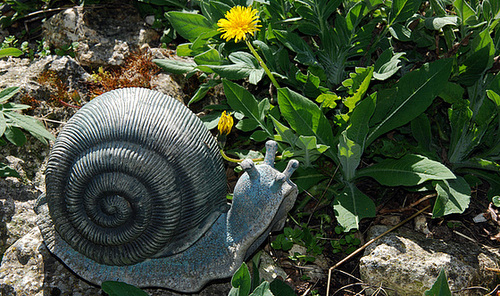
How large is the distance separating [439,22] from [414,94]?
49cm

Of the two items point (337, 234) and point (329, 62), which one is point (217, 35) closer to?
point (329, 62)

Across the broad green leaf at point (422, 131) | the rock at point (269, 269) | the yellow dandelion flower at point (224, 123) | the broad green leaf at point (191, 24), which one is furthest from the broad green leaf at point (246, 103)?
the broad green leaf at point (422, 131)

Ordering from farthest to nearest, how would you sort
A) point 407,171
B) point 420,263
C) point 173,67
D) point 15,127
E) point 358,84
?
point 173,67
point 15,127
point 358,84
point 407,171
point 420,263

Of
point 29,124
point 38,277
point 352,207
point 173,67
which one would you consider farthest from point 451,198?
point 29,124

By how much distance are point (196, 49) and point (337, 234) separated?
176 centimetres

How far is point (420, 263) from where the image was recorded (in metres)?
3.11

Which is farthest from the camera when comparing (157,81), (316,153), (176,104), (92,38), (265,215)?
(92,38)

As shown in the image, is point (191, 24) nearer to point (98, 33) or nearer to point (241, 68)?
point (241, 68)

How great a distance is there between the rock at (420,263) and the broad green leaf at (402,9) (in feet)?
5.05

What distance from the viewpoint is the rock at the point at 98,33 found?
454 centimetres

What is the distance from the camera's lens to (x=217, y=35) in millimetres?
4301

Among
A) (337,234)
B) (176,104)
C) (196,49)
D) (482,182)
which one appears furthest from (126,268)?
(482,182)

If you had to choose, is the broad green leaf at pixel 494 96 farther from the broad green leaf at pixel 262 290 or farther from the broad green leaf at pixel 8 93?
the broad green leaf at pixel 8 93

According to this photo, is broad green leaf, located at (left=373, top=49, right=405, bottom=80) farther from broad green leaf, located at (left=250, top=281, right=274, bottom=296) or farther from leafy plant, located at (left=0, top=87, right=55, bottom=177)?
leafy plant, located at (left=0, top=87, right=55, bottom=177)
